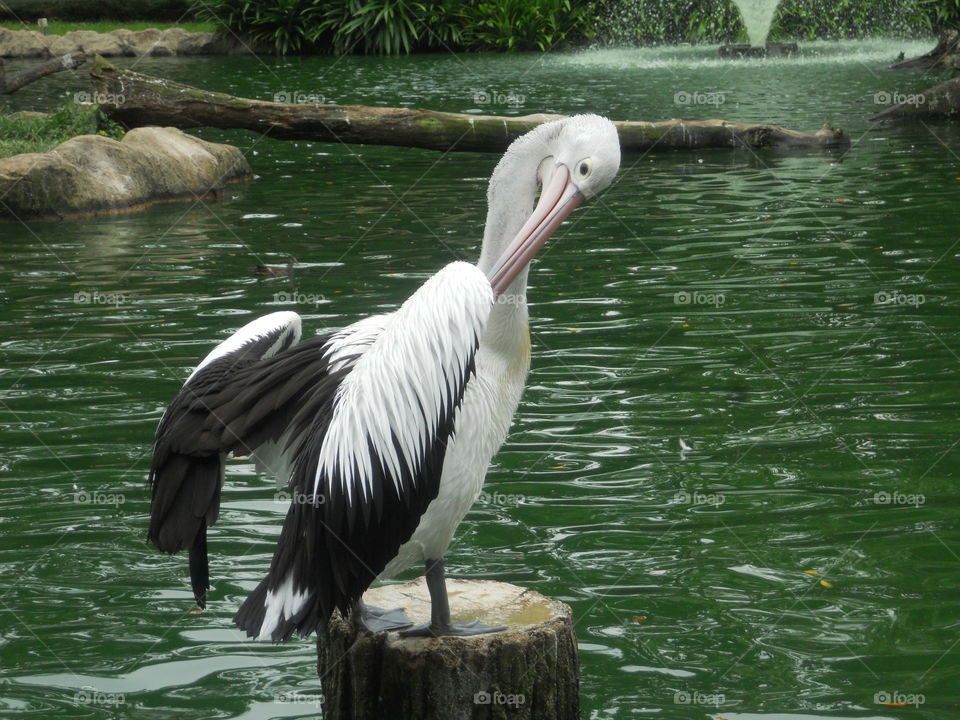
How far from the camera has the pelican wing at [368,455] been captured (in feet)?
9.47

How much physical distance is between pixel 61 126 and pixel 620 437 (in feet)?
27.8

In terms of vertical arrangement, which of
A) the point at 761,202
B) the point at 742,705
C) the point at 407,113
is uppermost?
the point at 407,113

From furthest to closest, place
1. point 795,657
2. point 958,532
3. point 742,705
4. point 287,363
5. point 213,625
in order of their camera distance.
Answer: point 958,532
point 213,625
point 795,657
point 742,705
point 287,363

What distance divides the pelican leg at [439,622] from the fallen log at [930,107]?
1191 centimetres

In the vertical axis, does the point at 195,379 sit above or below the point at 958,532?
above

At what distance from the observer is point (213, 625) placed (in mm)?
4016

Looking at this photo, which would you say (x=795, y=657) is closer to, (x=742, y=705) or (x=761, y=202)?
(x=742, y=705)

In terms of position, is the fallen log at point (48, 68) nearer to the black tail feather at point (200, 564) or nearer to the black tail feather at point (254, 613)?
the black tail feather at point (200, 564)

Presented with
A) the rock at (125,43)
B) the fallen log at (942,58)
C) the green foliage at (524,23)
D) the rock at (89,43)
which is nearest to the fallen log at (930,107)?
the fallen log at (942,58)

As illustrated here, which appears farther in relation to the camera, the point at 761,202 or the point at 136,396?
the point at 761,202

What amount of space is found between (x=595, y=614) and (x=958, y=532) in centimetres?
148

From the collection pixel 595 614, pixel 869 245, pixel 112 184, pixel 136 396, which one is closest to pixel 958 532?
pixel 595 614

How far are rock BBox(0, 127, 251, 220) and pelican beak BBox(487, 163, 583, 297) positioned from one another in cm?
740

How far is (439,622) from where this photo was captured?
318cm
